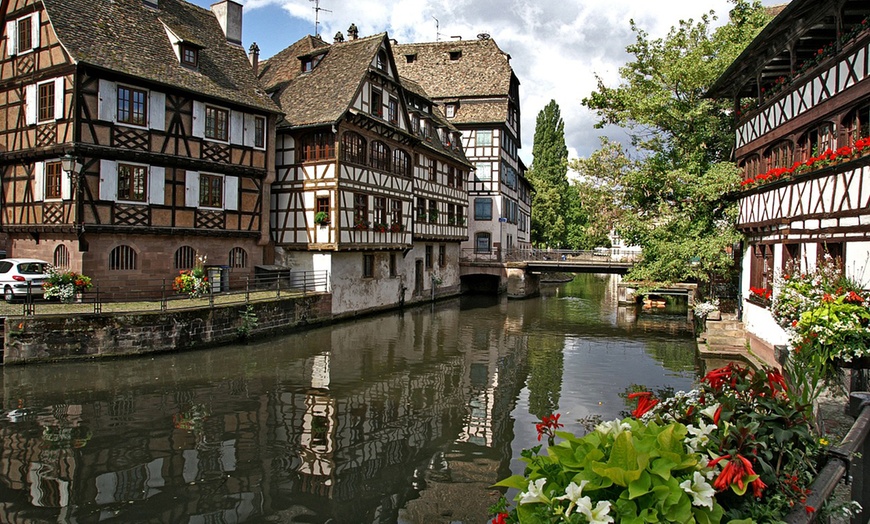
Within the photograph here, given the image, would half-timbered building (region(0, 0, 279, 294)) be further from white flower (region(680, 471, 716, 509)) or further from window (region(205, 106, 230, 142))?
white flower (region(680, 471, 716, 509))

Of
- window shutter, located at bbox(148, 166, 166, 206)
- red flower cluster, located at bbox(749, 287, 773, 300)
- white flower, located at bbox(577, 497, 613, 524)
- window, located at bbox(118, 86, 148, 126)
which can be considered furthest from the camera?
window shutter, located at bbox(148, 166, 166, 206)

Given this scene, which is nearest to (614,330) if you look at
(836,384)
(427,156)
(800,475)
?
(427,156)

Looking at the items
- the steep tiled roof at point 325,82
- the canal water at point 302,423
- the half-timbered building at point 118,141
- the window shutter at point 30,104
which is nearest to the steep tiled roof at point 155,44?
the half-timbered building at point 118,141

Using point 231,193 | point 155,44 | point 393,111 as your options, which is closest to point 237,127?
point 231,193

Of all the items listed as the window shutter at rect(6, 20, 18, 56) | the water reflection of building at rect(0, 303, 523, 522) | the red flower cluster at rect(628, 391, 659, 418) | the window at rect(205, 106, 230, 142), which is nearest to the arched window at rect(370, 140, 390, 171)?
the window at rect(205, 106, 230, 142)

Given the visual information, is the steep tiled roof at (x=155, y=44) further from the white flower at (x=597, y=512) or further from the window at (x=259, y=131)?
the white flower at (x=597, y=512)

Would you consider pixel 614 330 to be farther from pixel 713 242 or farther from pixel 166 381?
pixel 166 381

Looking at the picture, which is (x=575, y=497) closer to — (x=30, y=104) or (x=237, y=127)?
(x=30, y=104)

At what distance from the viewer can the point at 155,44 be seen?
894 inches

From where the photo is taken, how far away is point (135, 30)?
2244 centimetres

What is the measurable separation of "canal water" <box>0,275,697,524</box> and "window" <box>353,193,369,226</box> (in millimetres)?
6132

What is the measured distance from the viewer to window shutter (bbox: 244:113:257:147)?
24.9m

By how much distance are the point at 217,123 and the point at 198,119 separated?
0.94m

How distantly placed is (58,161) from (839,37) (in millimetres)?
21761
